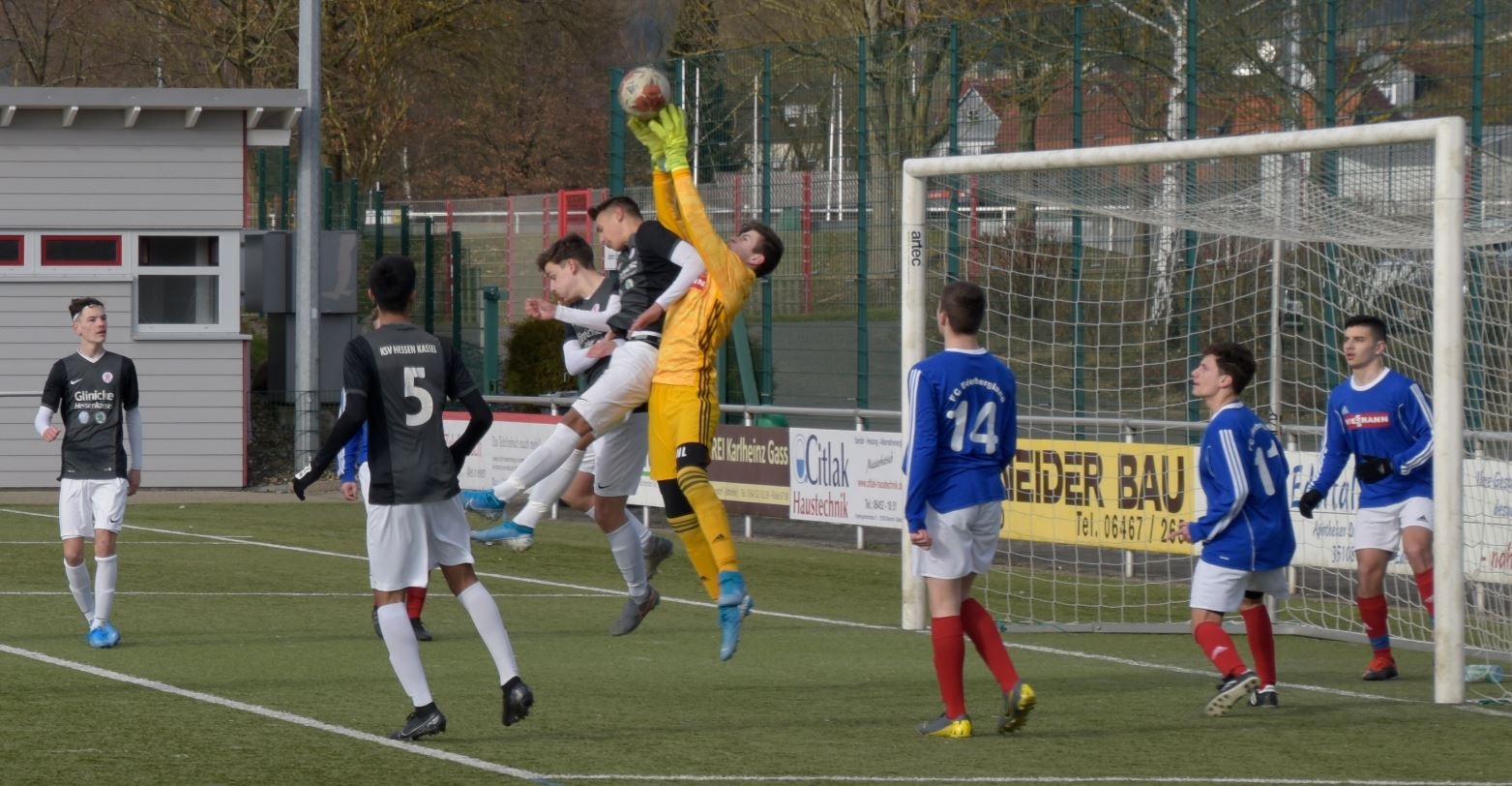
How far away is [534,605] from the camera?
1255 centimetres

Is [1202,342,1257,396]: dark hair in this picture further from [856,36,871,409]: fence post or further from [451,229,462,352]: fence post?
[451,229,462,352]: fence post

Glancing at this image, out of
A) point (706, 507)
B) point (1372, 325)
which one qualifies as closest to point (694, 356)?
point (706, 507)

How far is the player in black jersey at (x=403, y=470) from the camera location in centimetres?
703

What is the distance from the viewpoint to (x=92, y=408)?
1036 centimetres

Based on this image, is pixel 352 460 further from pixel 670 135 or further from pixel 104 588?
pixel 670 135

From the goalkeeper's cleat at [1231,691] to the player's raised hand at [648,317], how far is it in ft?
10.1

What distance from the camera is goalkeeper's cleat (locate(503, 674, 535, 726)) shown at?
6988 mm

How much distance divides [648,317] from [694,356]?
0.35m

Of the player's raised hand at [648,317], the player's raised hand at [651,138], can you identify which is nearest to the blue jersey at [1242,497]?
the player's raised hand at [648,317]

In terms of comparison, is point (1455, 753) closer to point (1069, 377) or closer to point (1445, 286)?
point (1445, 286)

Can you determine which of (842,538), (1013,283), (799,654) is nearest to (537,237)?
(842,538)

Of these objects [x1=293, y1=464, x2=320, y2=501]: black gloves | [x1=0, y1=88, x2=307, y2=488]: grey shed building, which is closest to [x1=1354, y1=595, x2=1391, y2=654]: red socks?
[x1=293, y1=464, x2=320, y2=501]: black gloves

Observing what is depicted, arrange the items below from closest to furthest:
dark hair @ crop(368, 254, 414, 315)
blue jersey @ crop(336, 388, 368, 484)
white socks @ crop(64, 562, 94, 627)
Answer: dark hair @ crop(368, 254, 414, 315)
blue jersey @ crop(336, 388, 368, 484)
white socks @ crop(64, 562, 94, 627)

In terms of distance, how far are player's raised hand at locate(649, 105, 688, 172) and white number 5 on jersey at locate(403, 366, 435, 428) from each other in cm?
192
